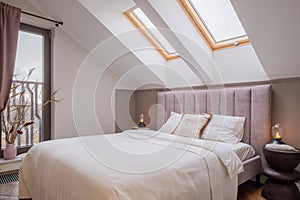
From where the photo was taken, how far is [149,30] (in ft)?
10.5

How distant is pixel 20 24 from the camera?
3.12 metres

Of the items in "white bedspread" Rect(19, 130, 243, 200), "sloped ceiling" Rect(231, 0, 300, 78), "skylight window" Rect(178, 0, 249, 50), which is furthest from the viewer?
"skylight window" Rect(178, 0, 249, 50)

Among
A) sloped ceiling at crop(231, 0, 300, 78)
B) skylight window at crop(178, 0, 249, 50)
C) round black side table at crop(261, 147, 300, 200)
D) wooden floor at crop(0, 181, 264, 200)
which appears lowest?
wooden floor at crop(0, 181, 264, 200)

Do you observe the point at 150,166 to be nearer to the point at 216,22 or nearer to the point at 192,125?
the point at 192,125

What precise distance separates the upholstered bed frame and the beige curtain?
8.95 ft

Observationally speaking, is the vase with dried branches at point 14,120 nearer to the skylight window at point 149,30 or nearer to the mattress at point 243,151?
the skylight window at point 149,30

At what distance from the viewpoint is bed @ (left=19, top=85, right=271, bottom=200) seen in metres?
1.22

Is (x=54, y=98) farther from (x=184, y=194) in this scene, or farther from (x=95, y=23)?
(x=184, y=194)

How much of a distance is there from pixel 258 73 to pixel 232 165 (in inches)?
54.3

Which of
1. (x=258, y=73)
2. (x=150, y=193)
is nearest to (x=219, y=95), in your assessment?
(x=258, y=73)

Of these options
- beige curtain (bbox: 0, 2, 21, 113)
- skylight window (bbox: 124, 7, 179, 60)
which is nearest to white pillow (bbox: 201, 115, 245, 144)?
skylight window (bbox: 124, 7, 179, 60)

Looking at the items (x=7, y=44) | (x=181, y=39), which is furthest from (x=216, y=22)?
(x=7, y=44)

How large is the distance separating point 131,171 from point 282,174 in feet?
5.35

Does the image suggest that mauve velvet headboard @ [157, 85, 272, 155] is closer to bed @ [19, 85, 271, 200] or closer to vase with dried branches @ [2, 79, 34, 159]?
bed @ [19, 85, 271, 200]
